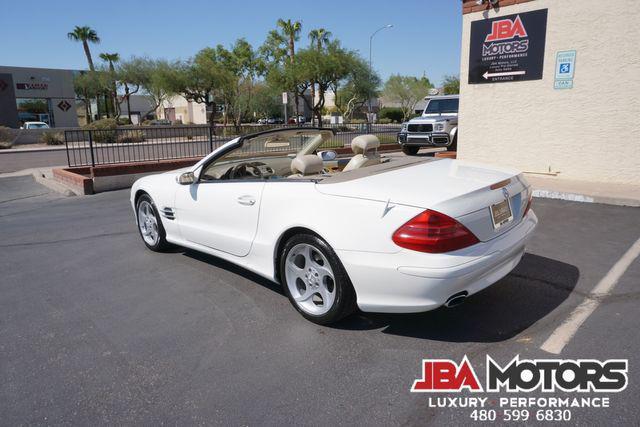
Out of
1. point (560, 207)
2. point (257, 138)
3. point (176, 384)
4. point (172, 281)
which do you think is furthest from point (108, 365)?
point (560, 207)

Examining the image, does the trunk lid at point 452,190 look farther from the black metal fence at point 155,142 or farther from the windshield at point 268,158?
the black metal fence at point 155,142

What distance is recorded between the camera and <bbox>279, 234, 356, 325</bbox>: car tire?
3318 mm

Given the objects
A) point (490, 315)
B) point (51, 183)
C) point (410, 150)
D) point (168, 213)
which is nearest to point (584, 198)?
point (490, 315)

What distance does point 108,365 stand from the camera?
3.13 meters

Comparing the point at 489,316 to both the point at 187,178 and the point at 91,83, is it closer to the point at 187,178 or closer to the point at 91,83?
the point at 187,178

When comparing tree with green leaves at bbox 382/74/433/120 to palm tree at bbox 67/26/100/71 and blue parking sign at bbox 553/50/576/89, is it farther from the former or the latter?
blue parking sign at bbox 553/50/576/89

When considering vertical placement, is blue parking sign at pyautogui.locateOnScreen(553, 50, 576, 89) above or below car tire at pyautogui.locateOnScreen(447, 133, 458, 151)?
above

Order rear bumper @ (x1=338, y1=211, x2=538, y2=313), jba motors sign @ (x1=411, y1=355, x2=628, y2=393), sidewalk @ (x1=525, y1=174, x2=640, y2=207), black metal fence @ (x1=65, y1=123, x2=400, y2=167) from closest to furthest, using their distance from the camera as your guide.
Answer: jba motors sign @ (x1=411, y1=355, x2=628, y2=393), rear bumper @ (x1=338, y1=211, x2=538, y2=313), sidewalk @ (x1=525, y1=174, x2=640, y2=207), black metal fence @ (x1=65, y1=123, x2=400, y2=167)

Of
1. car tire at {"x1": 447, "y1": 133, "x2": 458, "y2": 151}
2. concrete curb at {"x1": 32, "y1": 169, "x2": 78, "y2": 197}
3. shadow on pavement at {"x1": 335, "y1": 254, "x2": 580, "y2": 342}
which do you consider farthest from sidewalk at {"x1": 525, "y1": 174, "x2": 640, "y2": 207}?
concrete curb at {"x1": 32, "y1": 169, "x2": 78, "y2": 197}

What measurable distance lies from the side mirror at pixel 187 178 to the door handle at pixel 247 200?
2.80 feet

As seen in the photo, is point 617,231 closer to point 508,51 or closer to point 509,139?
point 509,139

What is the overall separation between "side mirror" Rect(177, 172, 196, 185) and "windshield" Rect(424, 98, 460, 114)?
42.8ft

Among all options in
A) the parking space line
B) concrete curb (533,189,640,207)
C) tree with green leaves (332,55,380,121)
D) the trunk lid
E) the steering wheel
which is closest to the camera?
the trunk lid

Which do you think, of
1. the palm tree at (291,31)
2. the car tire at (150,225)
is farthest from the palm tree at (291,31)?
the car tire at (150,225)
